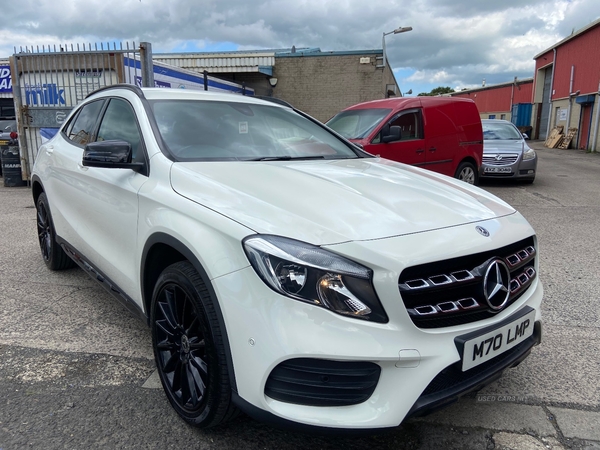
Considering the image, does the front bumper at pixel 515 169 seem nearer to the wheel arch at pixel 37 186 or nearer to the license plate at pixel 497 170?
the license plate at pixel 497 170

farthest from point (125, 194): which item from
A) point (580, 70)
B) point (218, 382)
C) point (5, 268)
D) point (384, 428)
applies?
point (580, 70)

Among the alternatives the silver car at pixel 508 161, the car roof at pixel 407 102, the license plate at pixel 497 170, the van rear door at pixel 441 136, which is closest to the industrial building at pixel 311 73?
the silver car at pixel 508 161

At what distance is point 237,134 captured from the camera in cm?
309

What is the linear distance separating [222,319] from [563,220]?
6.63 m

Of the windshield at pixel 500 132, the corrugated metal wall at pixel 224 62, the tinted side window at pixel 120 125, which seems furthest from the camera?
Result: the corrugated metal wall at pixel 224 62

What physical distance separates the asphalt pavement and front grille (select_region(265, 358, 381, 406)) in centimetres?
16

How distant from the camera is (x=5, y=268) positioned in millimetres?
4762

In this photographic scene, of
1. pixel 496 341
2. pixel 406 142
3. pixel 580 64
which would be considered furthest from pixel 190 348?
pixel 580 64

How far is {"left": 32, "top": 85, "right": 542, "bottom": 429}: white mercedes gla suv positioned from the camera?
1756 millimetres

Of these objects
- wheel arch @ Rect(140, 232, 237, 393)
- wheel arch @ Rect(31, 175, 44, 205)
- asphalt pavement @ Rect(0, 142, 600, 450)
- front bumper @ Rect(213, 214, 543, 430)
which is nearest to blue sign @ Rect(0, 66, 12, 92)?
wheel arch @ Rect(31, 175, 44, 205)

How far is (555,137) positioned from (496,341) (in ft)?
96.0

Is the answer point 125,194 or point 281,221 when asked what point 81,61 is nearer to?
point 125,194

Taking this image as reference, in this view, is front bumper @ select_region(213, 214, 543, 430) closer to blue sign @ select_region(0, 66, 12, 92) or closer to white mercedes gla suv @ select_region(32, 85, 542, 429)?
white mercedes gla suv @ select_region(32, 85, 542, 429)

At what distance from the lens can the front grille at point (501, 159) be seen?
1045 cm
